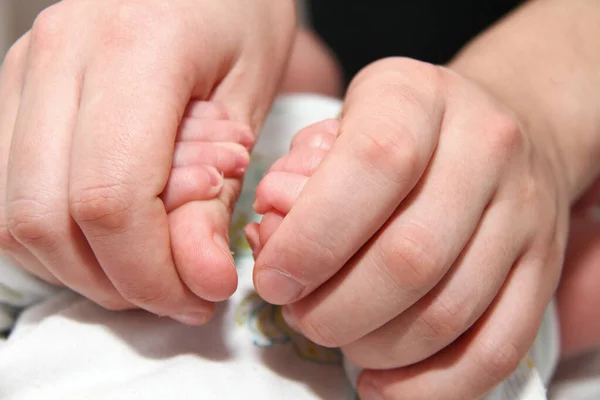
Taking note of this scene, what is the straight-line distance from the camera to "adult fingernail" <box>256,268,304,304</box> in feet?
1.34

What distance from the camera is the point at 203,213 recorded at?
44 centimetres

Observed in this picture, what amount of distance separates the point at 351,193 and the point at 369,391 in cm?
20

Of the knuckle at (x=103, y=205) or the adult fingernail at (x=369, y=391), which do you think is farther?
the adult fingernail at (x=369, y=391)

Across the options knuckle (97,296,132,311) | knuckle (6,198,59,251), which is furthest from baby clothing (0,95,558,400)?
knuckle (6,198,59,251)

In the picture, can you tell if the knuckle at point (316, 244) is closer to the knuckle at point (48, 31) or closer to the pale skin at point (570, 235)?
the pale skin at point (570, 235)

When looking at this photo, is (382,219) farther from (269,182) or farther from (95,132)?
(95,132)

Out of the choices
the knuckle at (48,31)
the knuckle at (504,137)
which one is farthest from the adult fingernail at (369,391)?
the knuckle at (48,31)

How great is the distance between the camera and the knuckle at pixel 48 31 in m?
0.45

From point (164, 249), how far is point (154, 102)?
106mm

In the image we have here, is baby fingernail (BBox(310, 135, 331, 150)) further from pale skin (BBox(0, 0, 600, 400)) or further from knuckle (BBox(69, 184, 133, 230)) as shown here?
knuckle (BBox(69, 184, 133, 230))

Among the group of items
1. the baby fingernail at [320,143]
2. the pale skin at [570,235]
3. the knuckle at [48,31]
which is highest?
the knuckle at [48,31]

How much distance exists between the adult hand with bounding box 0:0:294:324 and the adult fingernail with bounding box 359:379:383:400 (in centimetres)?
15

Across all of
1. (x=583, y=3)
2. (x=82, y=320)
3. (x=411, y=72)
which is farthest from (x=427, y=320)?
(x=583, y=3)

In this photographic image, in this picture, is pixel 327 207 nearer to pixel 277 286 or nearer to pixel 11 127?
pixel 277 286
